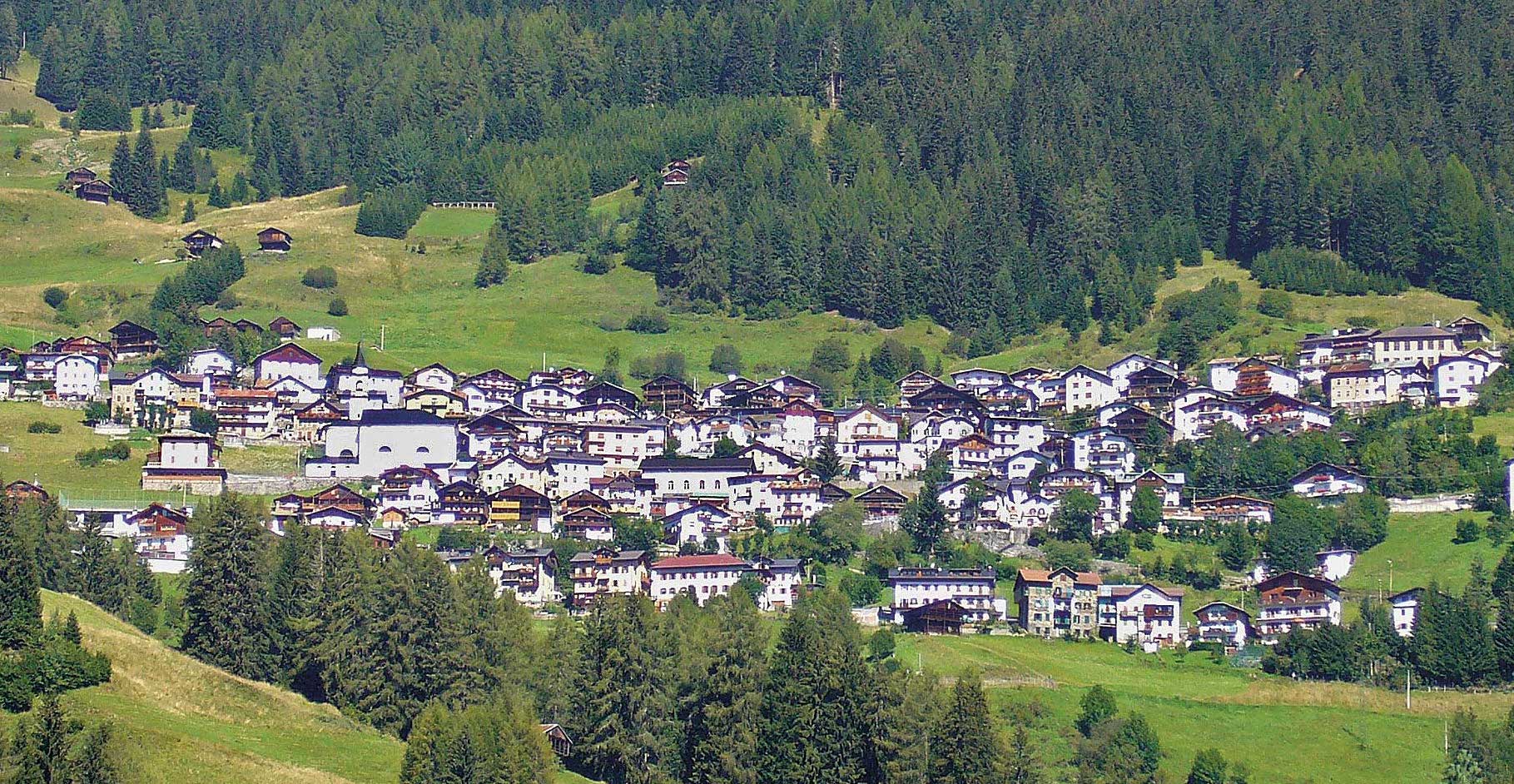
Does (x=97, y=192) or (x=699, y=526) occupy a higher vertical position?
(x=97, y=192)

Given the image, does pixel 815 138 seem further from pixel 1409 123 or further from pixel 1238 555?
pixel 1238 555

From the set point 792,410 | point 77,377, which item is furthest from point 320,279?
point 792,410

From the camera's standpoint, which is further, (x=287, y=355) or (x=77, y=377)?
(x=287, y=355)

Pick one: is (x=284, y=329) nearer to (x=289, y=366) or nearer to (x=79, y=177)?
(x=289, y=366)

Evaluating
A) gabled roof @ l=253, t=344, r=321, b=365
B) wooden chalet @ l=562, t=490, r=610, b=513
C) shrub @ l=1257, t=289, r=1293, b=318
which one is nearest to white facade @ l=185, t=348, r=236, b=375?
gabled roof @ l=253, t=344, r=321, b=365

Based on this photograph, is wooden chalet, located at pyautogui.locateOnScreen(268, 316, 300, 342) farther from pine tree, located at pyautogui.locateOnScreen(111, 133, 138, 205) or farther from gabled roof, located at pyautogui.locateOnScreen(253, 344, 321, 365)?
pine tree, located at pyautogui.locateOnScreen(111, 133, 138, 205)

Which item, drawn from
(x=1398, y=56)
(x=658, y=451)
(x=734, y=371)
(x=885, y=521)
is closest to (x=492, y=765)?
(x=885, y=521)

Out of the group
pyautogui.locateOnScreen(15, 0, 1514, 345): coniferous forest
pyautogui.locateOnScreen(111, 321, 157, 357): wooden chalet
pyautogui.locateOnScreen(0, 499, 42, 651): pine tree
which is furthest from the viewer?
pyautogui.locateOnScreen(15, 0, 1514, 345): coniferous forest
